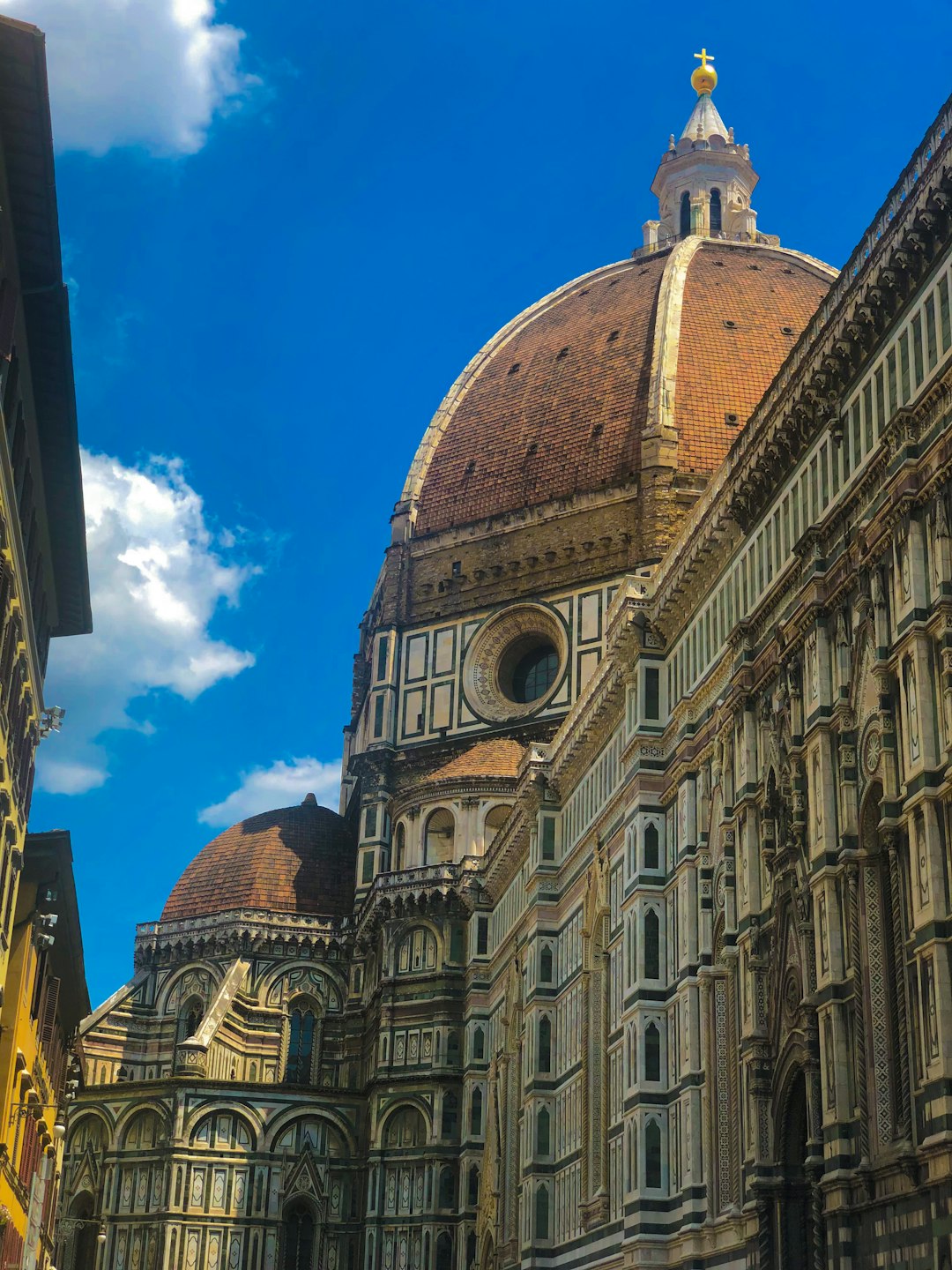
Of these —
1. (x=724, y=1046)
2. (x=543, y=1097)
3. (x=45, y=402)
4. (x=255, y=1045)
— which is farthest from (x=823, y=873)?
(x=255, y=1045)

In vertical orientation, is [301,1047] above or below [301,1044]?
below

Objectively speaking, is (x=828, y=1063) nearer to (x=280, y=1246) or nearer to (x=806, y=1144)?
(x=806, y=1144)

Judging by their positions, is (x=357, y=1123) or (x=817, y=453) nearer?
(x=817, y=453)

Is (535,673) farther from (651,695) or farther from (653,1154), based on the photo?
(653,1154)

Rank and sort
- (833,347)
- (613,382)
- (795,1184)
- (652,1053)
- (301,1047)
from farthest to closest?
(613,382)
(301,1047)
(652,1053)
(833,347)
(795,1184)

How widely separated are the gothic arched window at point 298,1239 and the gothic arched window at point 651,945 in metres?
30.5

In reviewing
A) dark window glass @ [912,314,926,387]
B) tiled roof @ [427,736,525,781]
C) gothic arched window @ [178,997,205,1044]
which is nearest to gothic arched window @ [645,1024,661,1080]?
dark window glass @ [912,314,926,387]

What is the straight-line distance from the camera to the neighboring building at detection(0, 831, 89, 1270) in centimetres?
3741

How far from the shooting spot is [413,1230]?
63.7 metres

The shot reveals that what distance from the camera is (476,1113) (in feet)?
206

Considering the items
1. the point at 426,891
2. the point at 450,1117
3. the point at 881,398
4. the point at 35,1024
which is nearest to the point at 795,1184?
the point at 881,398

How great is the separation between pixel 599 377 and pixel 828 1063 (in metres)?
54.7

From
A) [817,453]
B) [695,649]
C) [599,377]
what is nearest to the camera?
[817,453]

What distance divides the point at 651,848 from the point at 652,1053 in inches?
184
